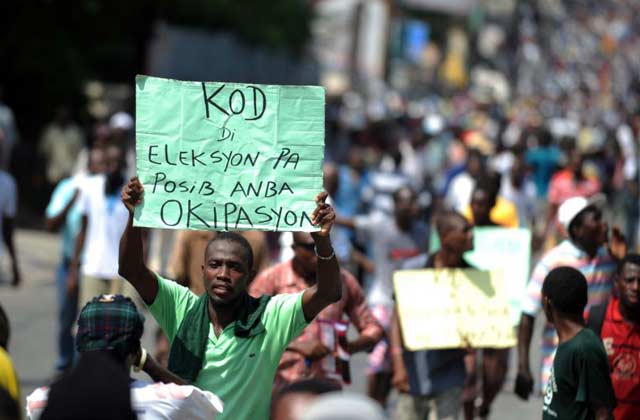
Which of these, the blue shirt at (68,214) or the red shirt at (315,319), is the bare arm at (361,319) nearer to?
the red shirt at (315,319)

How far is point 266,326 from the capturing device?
564cm

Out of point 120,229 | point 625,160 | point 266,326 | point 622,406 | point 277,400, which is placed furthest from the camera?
point 625,160

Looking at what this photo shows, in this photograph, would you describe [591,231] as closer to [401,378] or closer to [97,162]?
[401,378]

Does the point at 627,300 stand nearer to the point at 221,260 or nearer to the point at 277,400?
the point at 221,260

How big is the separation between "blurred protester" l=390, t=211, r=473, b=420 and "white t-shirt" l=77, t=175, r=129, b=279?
2.64 meters

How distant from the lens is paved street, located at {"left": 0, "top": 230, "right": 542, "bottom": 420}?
10781 millimetres

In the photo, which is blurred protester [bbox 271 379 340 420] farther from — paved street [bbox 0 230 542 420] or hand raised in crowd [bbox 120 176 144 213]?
paved street [bbox 0 230 542 420]

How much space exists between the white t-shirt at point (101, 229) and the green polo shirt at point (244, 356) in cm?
455

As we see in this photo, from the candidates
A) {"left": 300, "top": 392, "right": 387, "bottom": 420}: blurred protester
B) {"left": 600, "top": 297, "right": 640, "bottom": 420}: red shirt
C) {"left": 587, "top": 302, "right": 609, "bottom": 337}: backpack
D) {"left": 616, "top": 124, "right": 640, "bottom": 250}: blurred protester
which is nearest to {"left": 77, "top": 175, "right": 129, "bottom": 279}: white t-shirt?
{"left": 587, "top": 302, "right": 609, "bottom": 337}: backpack

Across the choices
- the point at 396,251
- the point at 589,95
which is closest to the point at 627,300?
the point at 396,251

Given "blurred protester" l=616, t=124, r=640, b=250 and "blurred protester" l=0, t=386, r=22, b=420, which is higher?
"blurred protester" l=616, t=124, r=640, b=250

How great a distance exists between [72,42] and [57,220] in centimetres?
1241

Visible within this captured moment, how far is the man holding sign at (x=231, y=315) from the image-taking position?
5555mm

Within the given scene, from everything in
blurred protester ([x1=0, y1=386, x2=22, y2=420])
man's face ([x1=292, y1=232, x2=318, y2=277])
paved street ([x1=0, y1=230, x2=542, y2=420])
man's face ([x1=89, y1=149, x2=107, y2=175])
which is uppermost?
man's face ([x1=89, y1=149, x2=107, y2=175])
